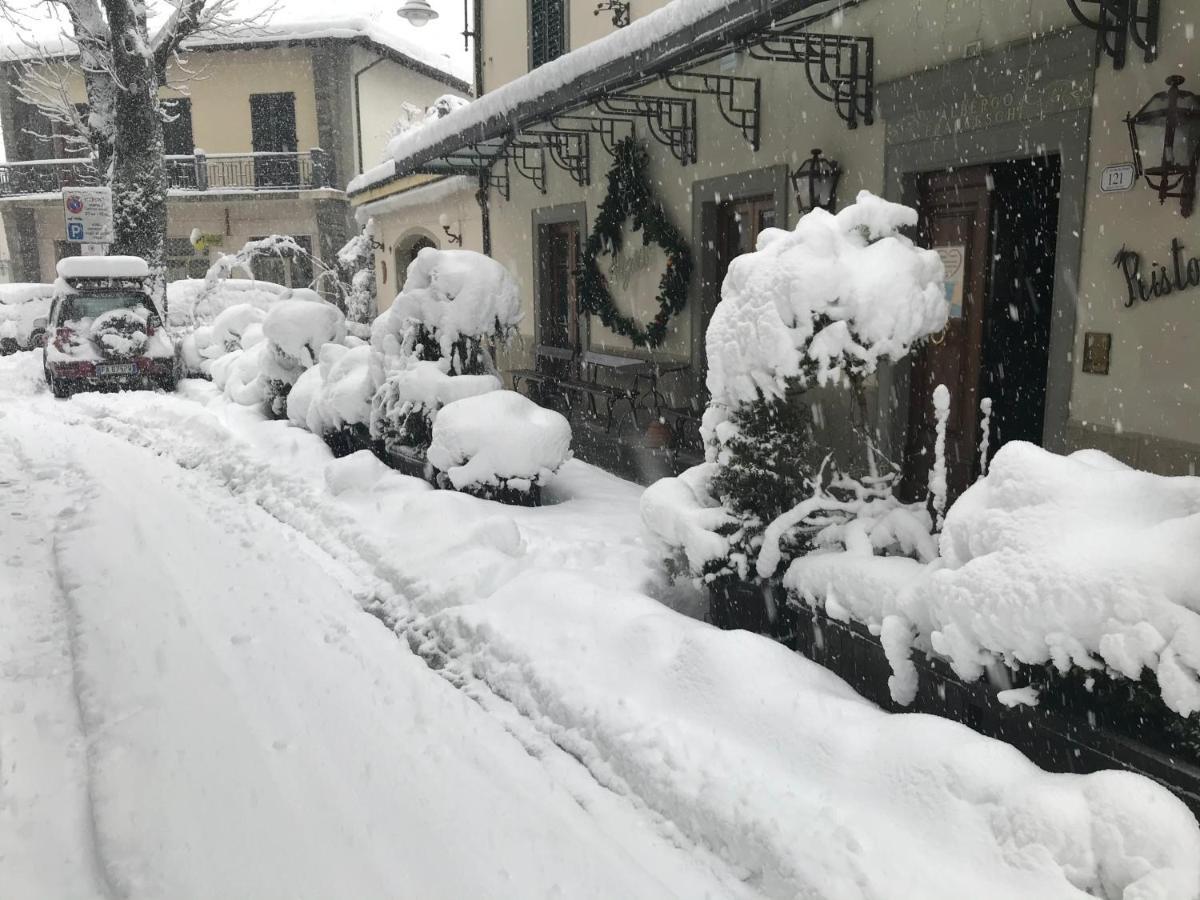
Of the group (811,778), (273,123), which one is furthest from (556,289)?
(273,123)

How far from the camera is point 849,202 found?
21.4 feet

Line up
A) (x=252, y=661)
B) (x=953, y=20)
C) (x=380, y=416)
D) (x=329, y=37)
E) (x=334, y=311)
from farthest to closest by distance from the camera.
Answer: (x=329, y=37), (x=334, y=311), (x=380, y=416), (x=953, y=20), (x=252, y=661)

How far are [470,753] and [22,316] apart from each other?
21.2 meters

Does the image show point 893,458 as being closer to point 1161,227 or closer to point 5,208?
point 1161,227

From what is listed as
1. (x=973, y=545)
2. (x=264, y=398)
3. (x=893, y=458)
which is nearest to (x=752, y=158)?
(x=893, y=458)

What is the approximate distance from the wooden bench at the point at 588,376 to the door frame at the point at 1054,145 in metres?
3.79

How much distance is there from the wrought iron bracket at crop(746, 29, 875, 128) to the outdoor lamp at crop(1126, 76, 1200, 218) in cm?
219

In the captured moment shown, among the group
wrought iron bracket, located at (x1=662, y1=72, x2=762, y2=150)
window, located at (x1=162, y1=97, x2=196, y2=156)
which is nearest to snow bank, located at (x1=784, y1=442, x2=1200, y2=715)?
wrought iron bracket, located at (x1=662, y1=72, x2=762, y2=150)

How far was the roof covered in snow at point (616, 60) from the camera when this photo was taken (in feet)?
18.7

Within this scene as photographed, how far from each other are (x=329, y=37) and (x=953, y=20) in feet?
76.5

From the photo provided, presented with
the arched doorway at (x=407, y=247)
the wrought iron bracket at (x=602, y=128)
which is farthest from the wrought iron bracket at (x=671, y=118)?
the arched doorway at (x=407, y=247)

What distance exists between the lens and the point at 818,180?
6586mm

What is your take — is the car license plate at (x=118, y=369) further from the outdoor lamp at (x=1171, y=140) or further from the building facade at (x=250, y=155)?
the outdoor lamp at (x=1171, y=140)

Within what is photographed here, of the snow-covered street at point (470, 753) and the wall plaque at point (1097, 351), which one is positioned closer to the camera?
the snow-covered street at point (470, 753)
